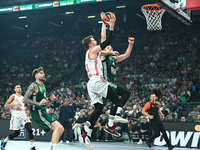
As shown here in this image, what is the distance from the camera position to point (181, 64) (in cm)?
2270

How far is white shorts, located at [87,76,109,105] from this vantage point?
711 centimetres

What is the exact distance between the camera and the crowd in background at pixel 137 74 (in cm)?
1755

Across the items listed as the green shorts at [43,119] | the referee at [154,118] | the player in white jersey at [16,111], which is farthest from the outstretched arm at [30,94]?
the referee at [154,118]

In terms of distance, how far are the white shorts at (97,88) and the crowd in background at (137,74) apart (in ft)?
25.9

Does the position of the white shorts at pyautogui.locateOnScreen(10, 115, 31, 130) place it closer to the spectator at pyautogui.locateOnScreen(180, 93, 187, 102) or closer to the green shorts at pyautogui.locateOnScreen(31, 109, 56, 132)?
the green shorts at pyautogui.locateOnScreen(31, 109, 56, 132)

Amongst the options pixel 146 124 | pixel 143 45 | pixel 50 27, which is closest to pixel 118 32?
pixel 143 45

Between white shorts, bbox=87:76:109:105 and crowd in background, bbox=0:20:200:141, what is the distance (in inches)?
311

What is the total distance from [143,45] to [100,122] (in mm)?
13020

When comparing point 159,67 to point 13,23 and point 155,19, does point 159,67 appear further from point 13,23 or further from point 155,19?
point 13,23

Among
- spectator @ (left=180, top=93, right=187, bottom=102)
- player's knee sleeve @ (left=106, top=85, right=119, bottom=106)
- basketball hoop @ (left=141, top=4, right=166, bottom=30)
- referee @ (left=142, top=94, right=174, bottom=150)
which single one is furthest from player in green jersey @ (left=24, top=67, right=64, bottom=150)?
spectator @ (left=180, top=93, right=187, bottom=102)

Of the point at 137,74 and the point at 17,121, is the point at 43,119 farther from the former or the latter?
the point at 137,74

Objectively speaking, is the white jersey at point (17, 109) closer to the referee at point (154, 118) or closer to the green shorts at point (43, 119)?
the green shorts at point (43, 119)

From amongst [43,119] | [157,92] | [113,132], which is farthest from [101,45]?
[157,92]

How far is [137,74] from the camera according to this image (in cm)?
2331
